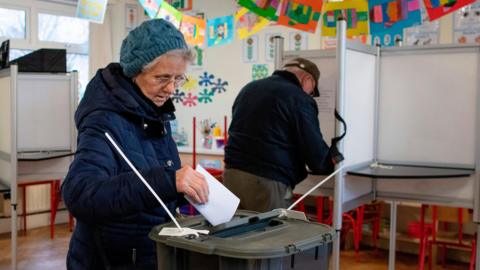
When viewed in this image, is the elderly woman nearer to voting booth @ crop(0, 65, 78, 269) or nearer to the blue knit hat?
the blue knit hat

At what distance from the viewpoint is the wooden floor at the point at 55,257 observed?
4.09 metres

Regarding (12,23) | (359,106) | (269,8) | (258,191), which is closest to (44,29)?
(12,23)

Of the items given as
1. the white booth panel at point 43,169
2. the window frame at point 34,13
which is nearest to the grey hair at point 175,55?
the white booth panel at point 43,169

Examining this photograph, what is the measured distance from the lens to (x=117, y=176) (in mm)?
1064

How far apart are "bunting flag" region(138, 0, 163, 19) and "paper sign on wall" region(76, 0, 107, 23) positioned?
0.91 feet

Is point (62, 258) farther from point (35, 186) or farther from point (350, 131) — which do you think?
point (350, 131)

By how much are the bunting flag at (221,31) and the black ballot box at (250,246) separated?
3.08 metres

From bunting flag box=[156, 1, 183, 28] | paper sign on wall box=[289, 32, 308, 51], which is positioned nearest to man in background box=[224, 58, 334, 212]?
bunting flag box=[156, 1, 183, 28]

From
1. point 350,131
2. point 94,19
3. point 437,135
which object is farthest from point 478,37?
point 94,19

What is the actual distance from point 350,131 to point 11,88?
242cm

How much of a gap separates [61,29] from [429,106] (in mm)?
4375

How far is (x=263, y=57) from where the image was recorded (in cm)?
535

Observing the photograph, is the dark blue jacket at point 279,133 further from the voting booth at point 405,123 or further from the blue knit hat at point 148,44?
the blue knit hat at point 148,44

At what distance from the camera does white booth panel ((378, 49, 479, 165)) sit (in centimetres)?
262
